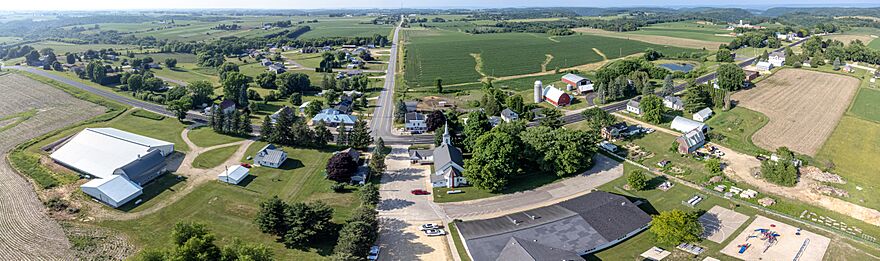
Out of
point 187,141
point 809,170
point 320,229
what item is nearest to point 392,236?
point 320,229

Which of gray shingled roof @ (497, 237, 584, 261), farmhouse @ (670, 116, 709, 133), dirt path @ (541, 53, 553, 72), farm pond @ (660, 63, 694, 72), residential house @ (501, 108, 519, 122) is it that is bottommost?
gray shingled roof @ (497, 237, 584, 261)

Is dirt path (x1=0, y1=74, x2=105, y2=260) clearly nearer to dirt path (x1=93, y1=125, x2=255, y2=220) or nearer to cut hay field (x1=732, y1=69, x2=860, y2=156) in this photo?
dirt path (x1=93, y1=125, x2=255, y2=220)

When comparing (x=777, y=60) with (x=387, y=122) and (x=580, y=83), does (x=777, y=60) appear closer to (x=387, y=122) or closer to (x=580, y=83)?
(x=580, y=83)

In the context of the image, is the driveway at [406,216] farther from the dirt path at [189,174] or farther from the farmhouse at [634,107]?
the farmhouse at [634,107]

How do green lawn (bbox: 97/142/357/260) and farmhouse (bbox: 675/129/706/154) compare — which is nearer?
green lawn (bbox: 97/142/357/260)

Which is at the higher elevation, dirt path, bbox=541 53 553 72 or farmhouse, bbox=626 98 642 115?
dirt path, bbox=541 53 553 72

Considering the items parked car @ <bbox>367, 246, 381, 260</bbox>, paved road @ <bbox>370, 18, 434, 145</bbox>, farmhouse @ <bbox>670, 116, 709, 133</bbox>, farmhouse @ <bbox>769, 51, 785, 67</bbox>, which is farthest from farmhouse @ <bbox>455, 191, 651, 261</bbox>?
farmhouse @ <bbox>769, 51, 785, 67</bbox>

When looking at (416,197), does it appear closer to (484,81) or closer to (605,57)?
(484,81)
